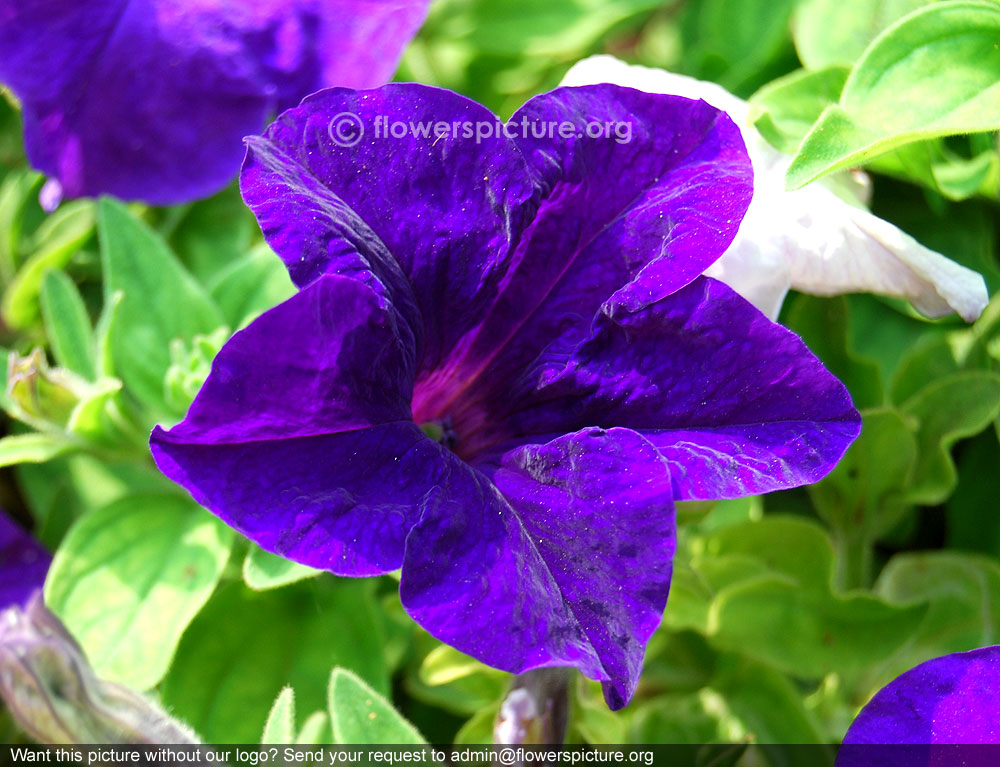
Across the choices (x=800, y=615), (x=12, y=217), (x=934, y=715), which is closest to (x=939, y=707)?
(x=934, y=715)

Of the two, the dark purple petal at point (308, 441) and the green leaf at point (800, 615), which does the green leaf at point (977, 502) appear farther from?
the dark purple petal at point (308, 441)

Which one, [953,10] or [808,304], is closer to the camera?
[953,10]

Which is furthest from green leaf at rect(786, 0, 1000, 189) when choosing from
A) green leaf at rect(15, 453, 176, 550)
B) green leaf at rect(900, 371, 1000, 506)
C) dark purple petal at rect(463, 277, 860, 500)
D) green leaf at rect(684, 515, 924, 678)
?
green leaf at rect(15, 453, 176, 550)

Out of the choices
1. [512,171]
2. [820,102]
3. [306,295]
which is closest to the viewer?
[306,295]

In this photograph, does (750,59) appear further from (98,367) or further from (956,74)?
(98,367)

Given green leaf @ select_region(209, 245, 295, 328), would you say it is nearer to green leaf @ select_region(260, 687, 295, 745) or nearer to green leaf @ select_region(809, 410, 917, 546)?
green leaf @ select_region(260, 687, 295, 745)

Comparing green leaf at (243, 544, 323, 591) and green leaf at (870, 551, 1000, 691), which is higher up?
green leaf at (243, 544, 323, 591)

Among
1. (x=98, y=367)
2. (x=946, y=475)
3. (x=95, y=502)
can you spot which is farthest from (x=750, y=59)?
(x=95, y=502)
